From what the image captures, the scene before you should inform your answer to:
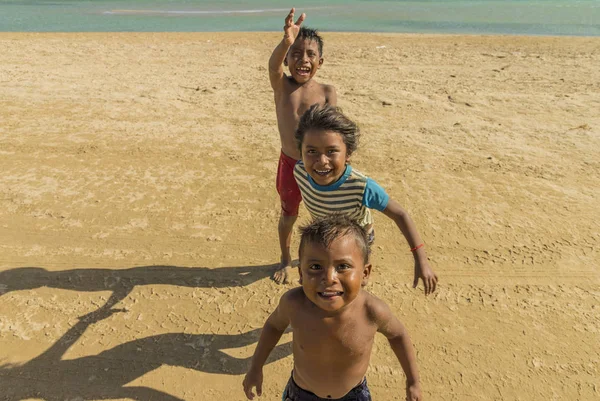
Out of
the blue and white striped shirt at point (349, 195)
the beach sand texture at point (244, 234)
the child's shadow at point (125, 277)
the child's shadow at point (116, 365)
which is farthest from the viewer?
the child's shadow at point (125, 277)

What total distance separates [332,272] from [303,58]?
5.67 ft

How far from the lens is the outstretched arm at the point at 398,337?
1.86 metres

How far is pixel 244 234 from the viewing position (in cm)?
396

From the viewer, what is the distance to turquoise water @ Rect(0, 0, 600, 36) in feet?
55.5

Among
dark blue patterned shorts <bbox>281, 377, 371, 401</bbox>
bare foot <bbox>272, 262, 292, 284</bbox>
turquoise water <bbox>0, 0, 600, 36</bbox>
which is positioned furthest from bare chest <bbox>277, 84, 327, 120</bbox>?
turquoise water <bbox>0, 0, 600, 36</bbox>

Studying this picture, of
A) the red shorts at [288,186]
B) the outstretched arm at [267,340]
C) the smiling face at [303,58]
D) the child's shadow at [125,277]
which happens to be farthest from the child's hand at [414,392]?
the smiling face at [303,58]

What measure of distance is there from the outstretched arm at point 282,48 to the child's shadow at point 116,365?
1.64m

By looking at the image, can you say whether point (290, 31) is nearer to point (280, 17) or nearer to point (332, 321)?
point (332, 321)

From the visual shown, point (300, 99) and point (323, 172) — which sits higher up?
point (300, 99)

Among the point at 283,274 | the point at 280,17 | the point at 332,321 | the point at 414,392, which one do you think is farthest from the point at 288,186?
the point at 280,17

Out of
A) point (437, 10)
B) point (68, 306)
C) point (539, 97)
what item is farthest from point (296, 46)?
point (437, 10)

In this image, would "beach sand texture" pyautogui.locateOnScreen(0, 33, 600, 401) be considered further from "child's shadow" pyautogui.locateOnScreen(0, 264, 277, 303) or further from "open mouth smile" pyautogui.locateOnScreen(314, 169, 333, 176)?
"open mouth smile" pyautogui.locateOnScreen(314, 169, 333, 176)

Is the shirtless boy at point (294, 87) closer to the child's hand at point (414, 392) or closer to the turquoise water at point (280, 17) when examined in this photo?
the child's hand at point (414, 392)

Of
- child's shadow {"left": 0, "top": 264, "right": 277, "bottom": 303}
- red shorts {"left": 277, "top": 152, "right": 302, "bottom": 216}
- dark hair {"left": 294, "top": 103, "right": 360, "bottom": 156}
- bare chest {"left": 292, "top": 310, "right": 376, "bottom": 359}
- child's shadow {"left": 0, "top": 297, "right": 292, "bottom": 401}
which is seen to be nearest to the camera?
bare chest {"left": 292, "top": 310, "right": 376, "bottom": 359}
